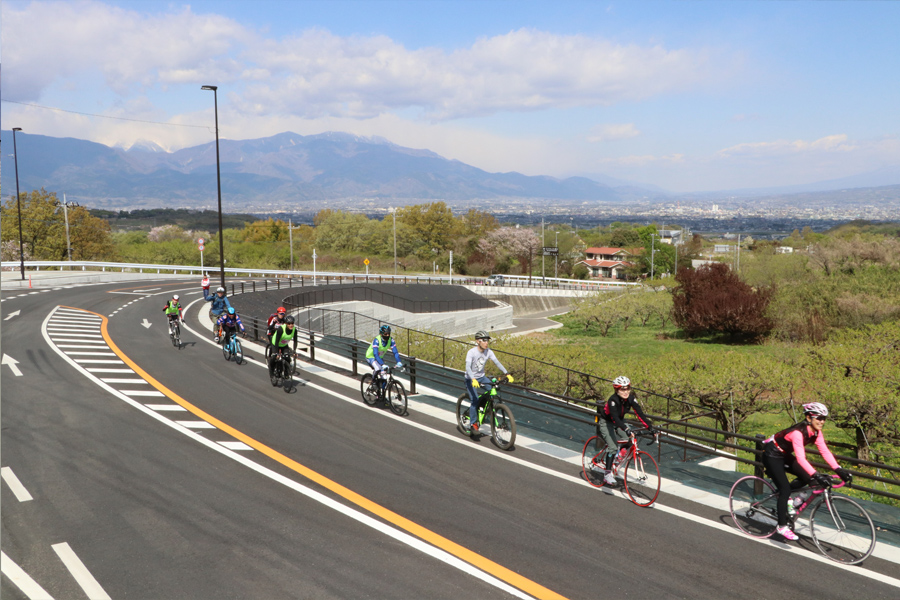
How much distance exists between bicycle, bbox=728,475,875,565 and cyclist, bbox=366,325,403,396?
747 centimetres

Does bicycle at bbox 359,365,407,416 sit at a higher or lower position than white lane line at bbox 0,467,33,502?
higher

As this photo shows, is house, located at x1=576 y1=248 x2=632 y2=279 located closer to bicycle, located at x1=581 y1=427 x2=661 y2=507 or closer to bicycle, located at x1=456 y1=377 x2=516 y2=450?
bicycle, located at x1=456 y1=377 x2=516 y2=450

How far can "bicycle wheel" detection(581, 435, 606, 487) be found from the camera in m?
9.30

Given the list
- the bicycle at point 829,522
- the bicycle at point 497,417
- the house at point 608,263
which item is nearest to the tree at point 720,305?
the bicycle at point 497,417

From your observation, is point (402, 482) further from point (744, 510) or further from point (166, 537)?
point (744, 510)

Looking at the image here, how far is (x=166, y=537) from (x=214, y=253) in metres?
80.3

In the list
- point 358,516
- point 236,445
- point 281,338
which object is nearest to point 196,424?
point 236,445

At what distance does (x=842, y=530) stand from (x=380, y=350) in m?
8.88

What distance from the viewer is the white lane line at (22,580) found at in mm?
6355

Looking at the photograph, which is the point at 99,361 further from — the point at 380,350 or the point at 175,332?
the point at 380,350

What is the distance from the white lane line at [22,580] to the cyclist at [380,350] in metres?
7.28

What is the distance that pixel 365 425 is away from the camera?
1262 cm

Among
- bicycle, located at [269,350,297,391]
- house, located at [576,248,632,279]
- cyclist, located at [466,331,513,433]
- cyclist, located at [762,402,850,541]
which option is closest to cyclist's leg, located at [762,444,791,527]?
cyclist, located at [762,402,850,541]

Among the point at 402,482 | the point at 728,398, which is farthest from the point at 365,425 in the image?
the point at 728,398
